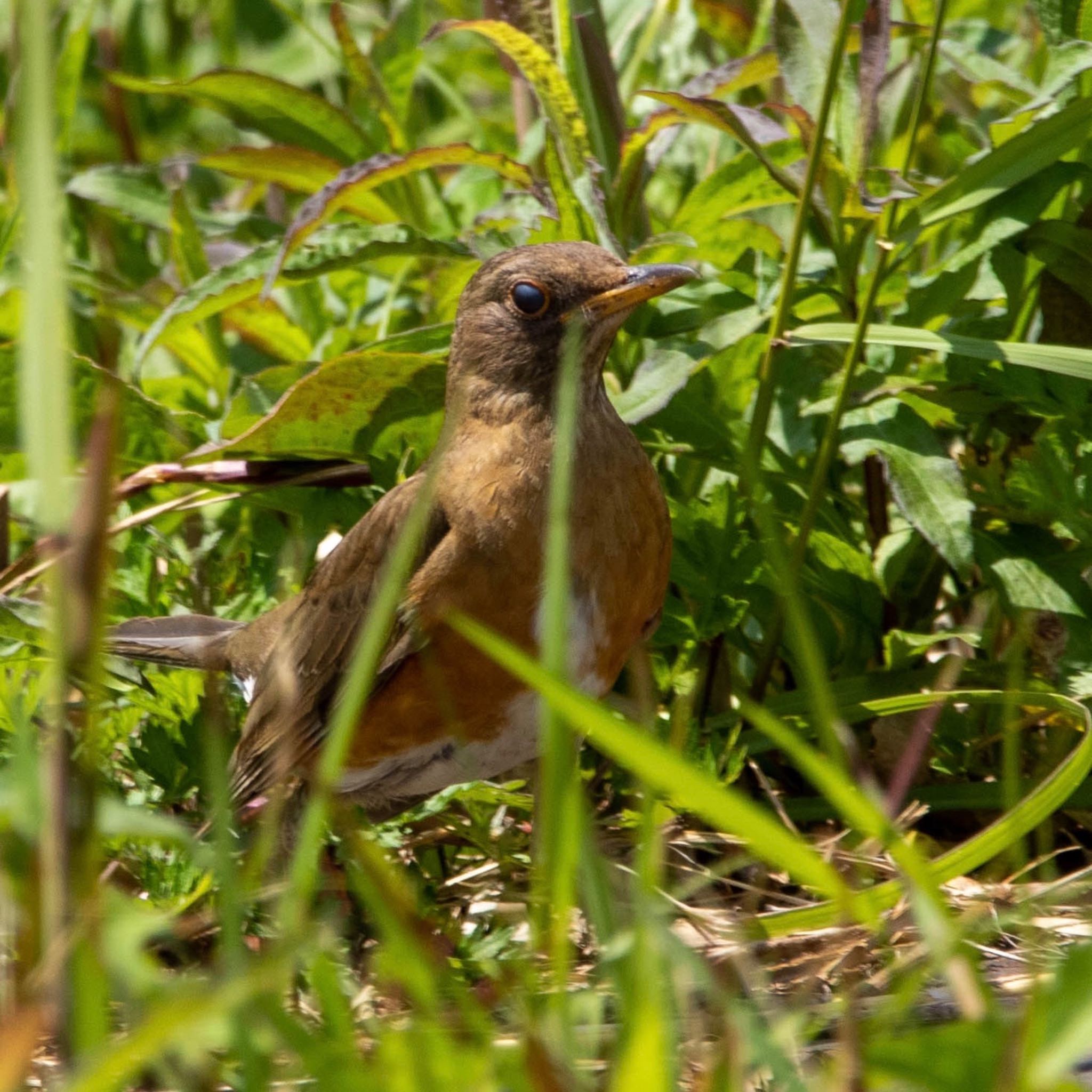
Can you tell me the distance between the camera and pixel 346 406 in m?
3.37

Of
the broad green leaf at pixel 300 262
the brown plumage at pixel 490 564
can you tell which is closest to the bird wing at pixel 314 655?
the brown plumage at pixel 490 564

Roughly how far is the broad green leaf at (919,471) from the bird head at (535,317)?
0.51 meters

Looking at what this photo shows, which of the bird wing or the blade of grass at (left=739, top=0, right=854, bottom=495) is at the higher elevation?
the blade of grass at (left=739, top=0, right=854, bottom=495)

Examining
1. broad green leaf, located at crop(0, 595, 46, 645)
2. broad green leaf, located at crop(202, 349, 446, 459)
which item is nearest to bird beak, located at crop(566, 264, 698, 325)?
broad green leaf, located at crop(202, 349, 446, 459)

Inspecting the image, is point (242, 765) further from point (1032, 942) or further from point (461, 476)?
point (1032, 942)

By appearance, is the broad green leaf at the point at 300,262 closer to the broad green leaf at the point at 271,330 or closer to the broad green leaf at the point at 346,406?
the broad green leaf at the point at 346,406

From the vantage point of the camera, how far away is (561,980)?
1853mm

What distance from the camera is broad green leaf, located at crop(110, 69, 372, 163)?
3.92 metres

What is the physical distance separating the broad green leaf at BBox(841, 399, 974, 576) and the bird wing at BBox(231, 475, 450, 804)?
868 mm

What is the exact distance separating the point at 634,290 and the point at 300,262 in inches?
34.3

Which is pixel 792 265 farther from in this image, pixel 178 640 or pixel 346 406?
pixel 178 640

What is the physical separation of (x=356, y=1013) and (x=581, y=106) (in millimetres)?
2052

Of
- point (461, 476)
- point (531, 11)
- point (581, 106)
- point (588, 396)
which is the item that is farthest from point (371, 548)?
point (531, 11)

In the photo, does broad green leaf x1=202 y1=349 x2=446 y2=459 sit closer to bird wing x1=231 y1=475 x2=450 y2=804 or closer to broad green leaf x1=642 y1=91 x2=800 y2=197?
bird wing x1=231 y1=475 x2=450 y2=804
